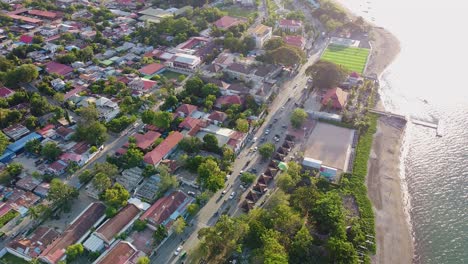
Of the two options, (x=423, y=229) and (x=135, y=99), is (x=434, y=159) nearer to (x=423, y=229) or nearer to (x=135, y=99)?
(x=423, y=229)

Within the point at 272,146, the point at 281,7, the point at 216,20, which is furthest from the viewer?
the point at 281,7

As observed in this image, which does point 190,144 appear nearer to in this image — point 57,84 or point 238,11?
point 57,84

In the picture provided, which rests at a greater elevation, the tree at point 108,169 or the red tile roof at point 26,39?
the tree at point 108,169

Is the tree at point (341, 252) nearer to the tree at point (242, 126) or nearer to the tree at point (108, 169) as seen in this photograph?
the tree at point (242, 126)

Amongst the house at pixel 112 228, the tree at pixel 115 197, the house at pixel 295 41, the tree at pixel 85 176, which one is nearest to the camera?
the house at pixel 112 228

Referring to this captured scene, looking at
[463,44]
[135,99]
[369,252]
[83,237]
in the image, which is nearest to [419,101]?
[463,44]

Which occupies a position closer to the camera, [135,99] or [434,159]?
[434,159]

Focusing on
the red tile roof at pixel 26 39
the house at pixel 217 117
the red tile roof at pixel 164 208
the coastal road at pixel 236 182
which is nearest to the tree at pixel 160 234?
the coastal road at pixel 236 182
